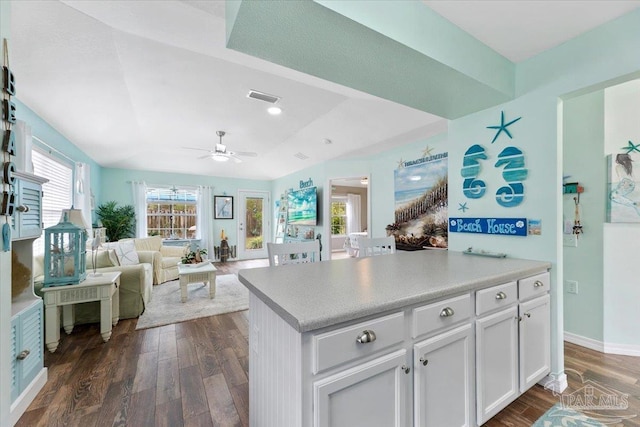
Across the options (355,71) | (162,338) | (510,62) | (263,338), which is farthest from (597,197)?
(162,338)

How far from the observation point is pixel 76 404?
5.61 feet

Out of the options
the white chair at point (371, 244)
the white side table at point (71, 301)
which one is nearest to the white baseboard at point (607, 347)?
the white chair at point (371, 244)

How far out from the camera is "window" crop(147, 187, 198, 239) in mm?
6633

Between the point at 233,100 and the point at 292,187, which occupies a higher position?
the point at 233,100

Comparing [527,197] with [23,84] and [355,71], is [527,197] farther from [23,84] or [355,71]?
[23,84]

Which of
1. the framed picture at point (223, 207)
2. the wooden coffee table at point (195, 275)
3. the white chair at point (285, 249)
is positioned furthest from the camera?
the framed picture at point (223, 207)

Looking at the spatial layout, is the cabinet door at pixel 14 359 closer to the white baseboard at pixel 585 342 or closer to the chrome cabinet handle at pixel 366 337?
the chrome cabinet handle at pixel 366 337

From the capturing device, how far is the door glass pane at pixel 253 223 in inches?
306

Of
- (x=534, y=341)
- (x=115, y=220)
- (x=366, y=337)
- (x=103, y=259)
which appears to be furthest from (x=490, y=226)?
(x=115, y=220)

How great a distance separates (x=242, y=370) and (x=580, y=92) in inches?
127

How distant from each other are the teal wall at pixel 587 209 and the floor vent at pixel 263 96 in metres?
3.09

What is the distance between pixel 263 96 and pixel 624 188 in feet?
12.1

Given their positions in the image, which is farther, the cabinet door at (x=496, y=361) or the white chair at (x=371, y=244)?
the white chair at (x=371, y=244)

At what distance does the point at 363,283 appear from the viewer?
51.6 inches
